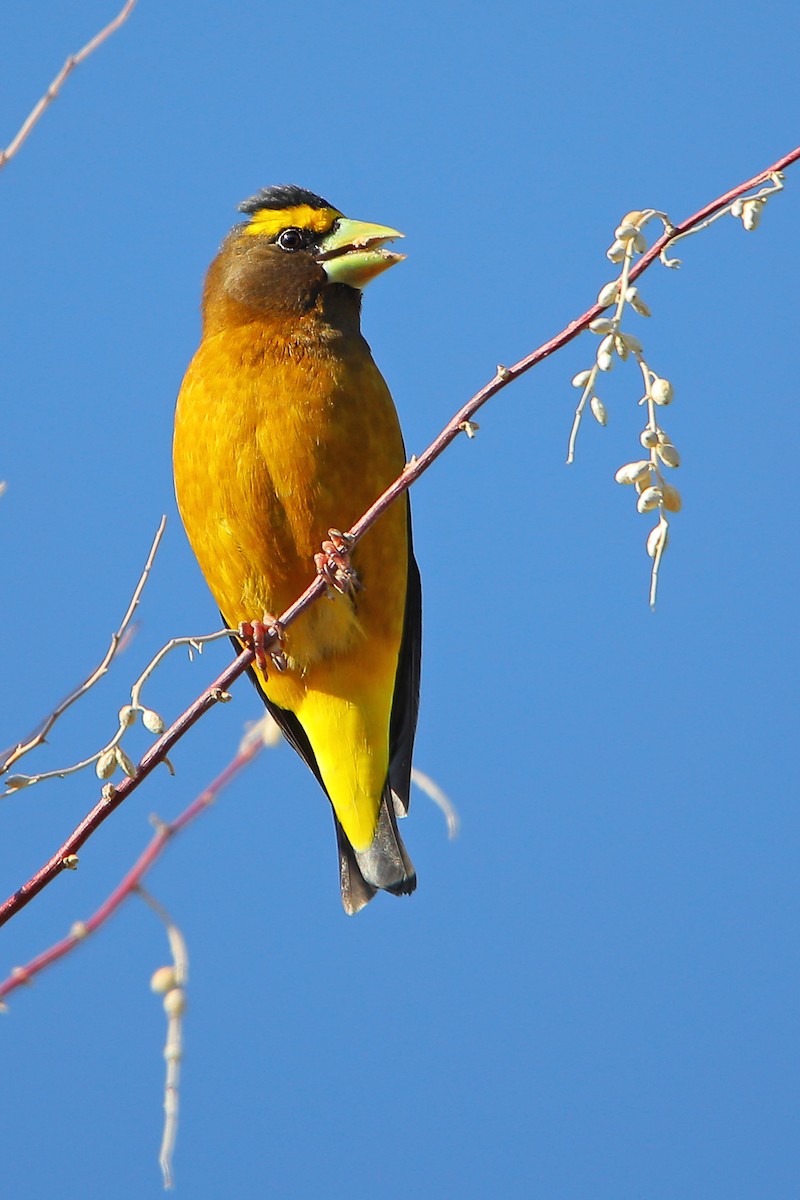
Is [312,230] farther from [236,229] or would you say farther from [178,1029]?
[178,1029]

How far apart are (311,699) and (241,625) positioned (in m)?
0.50

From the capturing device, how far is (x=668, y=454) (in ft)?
6.50

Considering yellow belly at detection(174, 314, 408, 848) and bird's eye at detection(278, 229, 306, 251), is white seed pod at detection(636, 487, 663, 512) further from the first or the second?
bird's eye at detection(278, 229, 306, 251)

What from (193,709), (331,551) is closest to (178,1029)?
(193,709)

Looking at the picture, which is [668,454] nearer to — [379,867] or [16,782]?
[16,782]

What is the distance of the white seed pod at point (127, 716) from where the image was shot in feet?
6.33

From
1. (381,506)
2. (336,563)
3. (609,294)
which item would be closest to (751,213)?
(609,294)

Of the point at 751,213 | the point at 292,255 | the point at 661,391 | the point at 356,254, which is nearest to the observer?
the point at 751,213

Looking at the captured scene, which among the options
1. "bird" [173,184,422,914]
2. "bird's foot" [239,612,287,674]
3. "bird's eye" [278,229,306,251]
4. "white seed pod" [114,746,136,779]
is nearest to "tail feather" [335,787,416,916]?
"bird" [173,184,422,914]

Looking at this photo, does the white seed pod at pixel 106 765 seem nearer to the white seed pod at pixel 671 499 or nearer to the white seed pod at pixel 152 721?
the white seed pod at pixel 152 721

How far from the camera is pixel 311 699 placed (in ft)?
13.6

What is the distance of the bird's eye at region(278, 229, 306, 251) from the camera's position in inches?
167

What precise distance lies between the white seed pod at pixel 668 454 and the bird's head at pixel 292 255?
2088mm

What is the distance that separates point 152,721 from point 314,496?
1.77 metres
